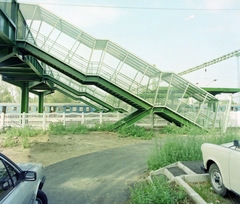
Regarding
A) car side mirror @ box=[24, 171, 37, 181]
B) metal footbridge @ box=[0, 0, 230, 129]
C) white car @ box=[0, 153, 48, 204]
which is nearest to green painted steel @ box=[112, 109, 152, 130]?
metal footbridge @ box=[0, 0, 230, 129]

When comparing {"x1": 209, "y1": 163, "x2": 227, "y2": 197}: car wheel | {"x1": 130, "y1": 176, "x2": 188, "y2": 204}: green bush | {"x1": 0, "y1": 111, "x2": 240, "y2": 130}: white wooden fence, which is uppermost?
{"x1": 0, "y1": 111, "x2": 240, "y2": 130}: white wooden fence

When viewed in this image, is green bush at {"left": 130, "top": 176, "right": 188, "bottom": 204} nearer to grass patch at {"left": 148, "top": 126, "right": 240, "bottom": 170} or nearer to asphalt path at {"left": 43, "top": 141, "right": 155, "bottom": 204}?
asphalt path at {"left": 43, "top": 141, "right": 155, "bottom": 204}

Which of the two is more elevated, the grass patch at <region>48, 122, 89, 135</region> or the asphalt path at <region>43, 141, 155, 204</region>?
the grass patch at <region>48, 122, 89, 135</region>

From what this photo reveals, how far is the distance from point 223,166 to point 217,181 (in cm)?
50

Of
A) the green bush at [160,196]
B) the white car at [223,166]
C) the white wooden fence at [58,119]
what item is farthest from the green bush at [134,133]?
the green bush at [160,196]

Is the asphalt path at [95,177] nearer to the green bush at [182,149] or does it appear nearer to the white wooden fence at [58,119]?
the green bush at [182,149]

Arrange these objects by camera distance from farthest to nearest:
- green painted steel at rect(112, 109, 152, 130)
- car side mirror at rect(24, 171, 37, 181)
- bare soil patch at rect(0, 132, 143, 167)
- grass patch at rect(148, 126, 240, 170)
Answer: green painted steel at rect(112, 109, 152, 130)
bare soil patch at rect(0, 132, 143, 167)
grass patch at rect(148, 126, 240, 170)
car side mirror at rect(24, 171, 37, 181)

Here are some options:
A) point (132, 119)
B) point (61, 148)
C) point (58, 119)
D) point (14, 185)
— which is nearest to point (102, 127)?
point (132, 119)

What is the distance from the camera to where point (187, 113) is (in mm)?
13141

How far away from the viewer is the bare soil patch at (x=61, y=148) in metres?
7.30

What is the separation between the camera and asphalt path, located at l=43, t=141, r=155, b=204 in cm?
404

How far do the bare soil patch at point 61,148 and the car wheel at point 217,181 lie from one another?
202 inches

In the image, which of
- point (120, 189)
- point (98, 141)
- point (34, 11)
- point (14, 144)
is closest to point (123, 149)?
point (98, 141)

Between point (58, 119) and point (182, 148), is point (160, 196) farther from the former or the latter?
point (58, 119)
